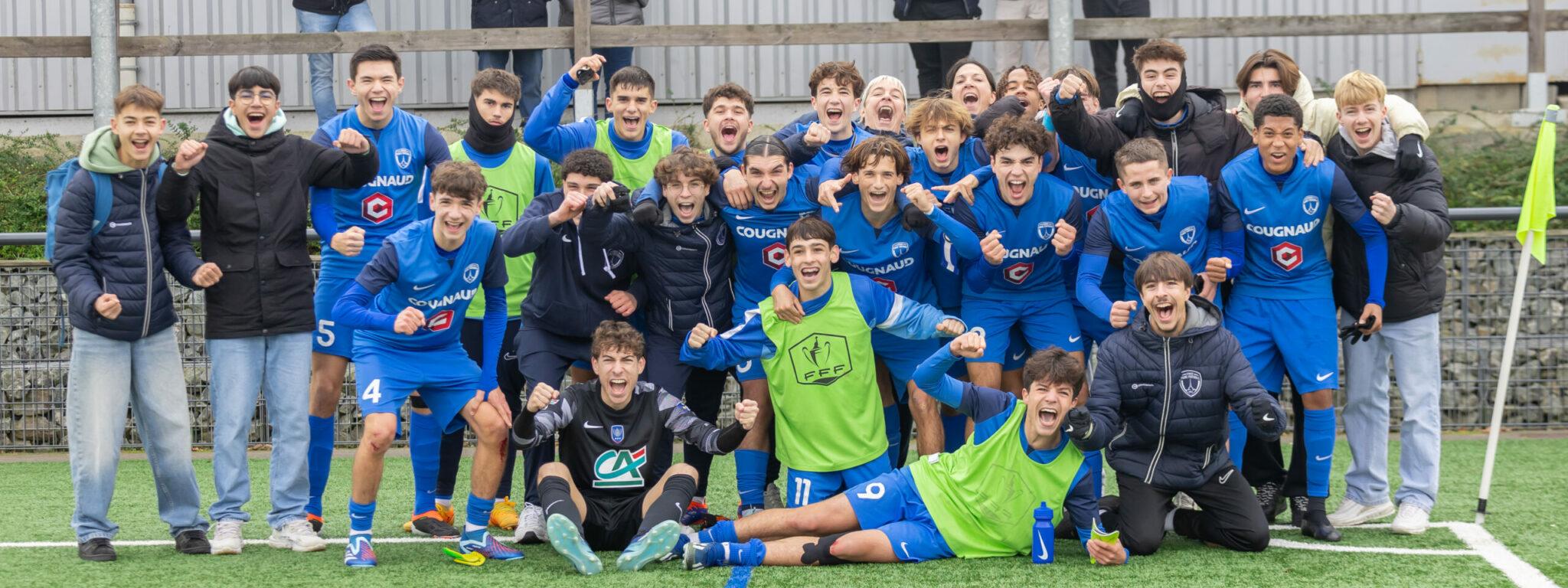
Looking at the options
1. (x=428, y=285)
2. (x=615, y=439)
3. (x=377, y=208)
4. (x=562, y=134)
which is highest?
(x=562, y=134)

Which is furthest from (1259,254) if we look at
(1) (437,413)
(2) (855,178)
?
(1) (437,413)

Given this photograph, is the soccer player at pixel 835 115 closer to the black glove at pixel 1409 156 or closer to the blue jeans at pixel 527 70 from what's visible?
the black glove at pixel 1409 156

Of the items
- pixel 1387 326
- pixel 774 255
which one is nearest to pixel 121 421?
pixel 774 255

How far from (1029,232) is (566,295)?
2003 mm

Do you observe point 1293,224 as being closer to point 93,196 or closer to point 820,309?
point 820,309

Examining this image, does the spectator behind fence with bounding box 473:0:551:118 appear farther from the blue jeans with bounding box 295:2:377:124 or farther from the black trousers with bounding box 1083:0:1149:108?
the black trousers with bounding box 1083:0:1149:108

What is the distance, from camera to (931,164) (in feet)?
19.1

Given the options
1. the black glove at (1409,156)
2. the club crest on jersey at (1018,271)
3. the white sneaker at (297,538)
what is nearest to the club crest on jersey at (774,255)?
the club crest on jersey at (1018,271)

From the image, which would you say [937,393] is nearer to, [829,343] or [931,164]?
[829,343]

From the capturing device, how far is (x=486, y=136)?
239 inches

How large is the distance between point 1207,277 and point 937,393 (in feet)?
4.19

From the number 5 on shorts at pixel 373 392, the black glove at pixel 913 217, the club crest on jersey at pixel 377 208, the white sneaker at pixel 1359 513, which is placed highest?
the club crest on jersey at pixel 377 208

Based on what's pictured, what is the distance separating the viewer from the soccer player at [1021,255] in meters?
5.48

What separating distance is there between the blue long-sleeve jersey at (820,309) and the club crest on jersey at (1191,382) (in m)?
0.96
